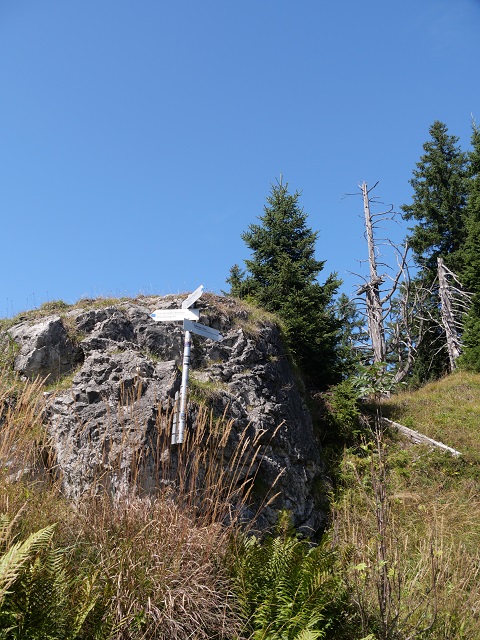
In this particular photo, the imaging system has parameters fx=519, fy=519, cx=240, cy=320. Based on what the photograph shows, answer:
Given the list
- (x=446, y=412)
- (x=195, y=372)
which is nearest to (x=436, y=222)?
(x=446, y=412)

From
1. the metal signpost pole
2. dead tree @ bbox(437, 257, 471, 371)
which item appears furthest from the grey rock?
dead tree @ bbox(437, 257, 471, 371)

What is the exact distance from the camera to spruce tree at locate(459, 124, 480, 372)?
17.2 metres

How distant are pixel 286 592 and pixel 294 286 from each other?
10.5 metres

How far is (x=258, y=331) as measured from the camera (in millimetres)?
10070

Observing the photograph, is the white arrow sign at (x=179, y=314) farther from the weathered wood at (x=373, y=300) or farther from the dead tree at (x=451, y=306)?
the dead tree at (x=451, y=306)

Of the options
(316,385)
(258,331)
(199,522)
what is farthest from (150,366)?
(316,385)

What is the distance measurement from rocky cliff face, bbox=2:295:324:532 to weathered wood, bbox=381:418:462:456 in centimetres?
280

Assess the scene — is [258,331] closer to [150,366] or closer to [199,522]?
[150,366]

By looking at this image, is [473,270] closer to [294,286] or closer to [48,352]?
[294,286]

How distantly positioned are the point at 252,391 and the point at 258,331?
157cm

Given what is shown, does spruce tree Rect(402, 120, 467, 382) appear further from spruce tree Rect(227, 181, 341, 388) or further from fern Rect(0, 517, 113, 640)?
fern Rect(0, 517, 113, 640)

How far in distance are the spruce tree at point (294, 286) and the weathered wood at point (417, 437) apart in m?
1.70

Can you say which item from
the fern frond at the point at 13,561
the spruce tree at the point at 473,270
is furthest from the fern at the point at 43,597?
the spruce tree at the point at 473,270

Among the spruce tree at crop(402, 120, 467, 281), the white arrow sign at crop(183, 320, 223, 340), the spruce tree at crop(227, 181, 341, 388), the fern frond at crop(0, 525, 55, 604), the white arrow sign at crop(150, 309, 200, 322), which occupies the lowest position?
the fern frond at crop(0, 525, 55, 604)
